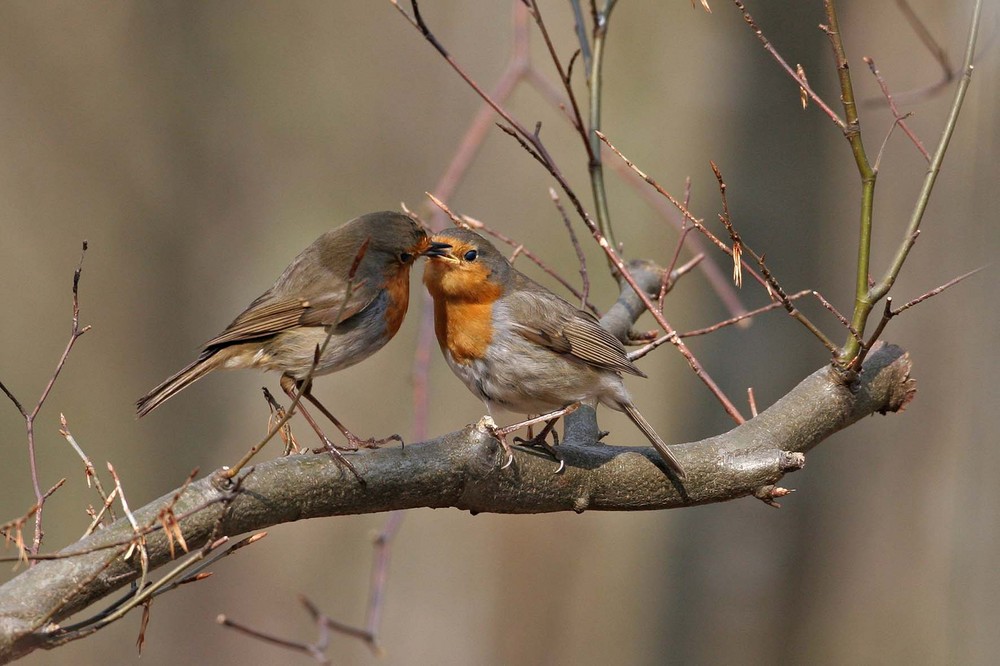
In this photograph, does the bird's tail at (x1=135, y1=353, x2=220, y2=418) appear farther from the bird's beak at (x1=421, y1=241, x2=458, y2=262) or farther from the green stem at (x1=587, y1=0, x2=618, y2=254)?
the green stem at (x1=587, y1=0, x2=618, y2=254)

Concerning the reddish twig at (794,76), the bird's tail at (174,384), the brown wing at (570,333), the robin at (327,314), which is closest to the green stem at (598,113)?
the brown wing at (570,333)

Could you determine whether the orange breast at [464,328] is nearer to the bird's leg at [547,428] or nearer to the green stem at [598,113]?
the bird's leg at [547,428]

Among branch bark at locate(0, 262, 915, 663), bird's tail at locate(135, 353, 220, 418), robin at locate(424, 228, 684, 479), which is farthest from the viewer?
robin at locate(424, 228, 684, 479)

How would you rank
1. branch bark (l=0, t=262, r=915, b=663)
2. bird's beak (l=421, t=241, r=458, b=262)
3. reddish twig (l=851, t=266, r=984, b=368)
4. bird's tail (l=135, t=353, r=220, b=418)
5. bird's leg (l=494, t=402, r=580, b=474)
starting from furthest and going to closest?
bird's beak (l=421, t=241, r=458, b=262), bird's tail (l=135, t=353, r=220, b=418), bird's leg (l=494, t=402, r=580, b=474), reddish twig (l=851, t=266, r=984, b=368), branch bark (l=0, t=262, r=915, b=663)

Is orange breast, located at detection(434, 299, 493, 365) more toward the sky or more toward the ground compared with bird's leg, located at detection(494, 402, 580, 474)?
more toward the sky

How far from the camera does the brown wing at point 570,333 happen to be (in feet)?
10.7

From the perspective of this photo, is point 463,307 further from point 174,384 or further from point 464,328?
point 174,384

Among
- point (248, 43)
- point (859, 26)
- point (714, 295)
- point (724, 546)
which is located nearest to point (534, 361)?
point (724, 546)

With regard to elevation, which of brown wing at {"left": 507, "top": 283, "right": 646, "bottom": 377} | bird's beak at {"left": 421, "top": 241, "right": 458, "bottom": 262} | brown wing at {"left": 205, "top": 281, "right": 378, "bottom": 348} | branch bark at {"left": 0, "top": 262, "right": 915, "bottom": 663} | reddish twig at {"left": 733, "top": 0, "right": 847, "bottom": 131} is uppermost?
reddish twig at {"left": 733, "top": 0, "right": 847, "bottom": 131}

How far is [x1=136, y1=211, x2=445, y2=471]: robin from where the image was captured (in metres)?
3.23

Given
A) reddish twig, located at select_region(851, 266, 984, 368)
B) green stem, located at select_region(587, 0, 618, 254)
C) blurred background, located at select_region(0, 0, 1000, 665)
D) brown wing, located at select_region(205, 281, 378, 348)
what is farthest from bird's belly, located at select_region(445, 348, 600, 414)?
blurred background, located at select_region(0, 0, 1000, 665)

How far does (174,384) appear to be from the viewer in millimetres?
3170

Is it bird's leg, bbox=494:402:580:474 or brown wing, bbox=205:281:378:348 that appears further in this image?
brown wing, bbox=205:281:378:348

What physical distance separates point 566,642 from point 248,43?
4788 millimetres
